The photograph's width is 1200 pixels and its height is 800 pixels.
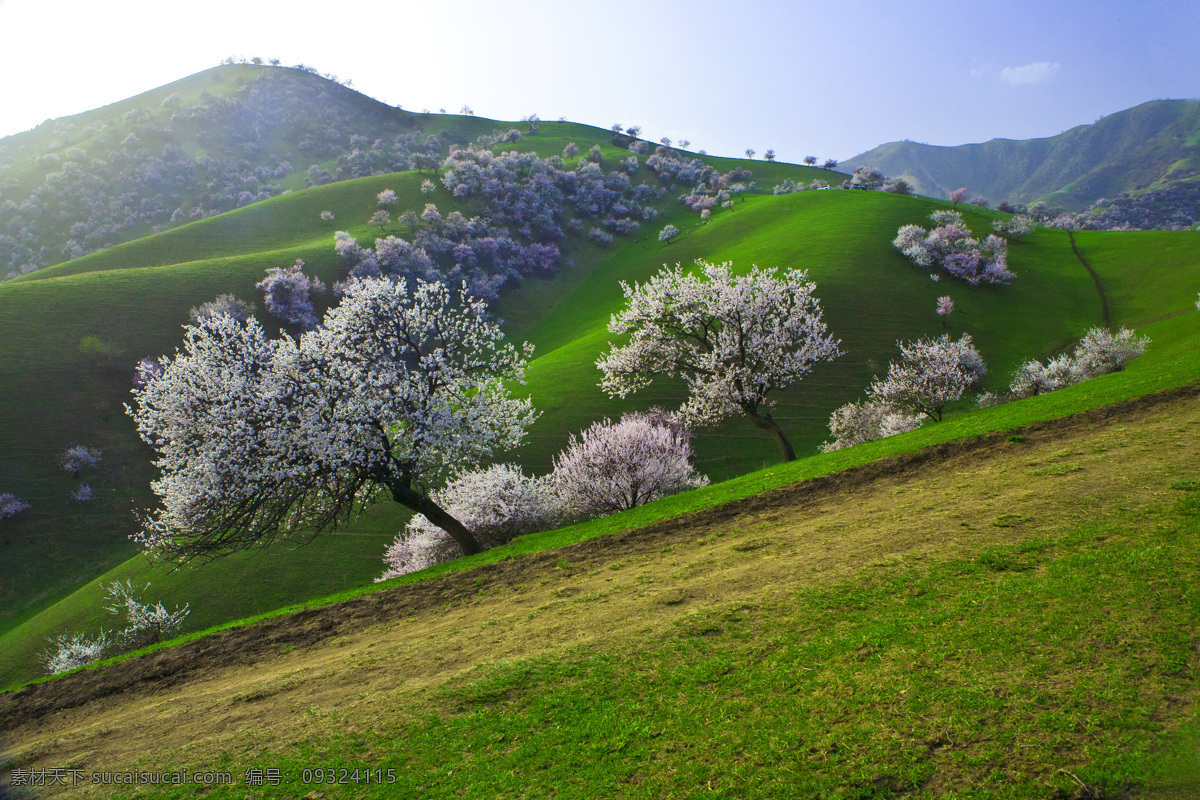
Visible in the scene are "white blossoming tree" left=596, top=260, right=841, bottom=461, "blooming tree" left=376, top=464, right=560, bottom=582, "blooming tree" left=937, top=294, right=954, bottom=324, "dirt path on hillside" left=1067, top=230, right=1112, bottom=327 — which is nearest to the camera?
"blooming tree" left=376, top=464, right=560, bottom=582

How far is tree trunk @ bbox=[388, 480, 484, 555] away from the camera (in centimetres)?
2277

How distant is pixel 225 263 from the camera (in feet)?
258

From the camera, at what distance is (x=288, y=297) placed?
7625cm

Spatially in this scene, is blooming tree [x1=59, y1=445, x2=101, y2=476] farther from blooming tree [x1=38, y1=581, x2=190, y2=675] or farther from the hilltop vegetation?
the hilltop vegetation

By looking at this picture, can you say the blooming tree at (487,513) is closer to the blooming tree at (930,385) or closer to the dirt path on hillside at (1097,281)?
the blooming tree at (930,385)

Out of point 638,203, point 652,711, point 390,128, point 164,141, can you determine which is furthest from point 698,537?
point 390,128

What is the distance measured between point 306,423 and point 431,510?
21.2 feet

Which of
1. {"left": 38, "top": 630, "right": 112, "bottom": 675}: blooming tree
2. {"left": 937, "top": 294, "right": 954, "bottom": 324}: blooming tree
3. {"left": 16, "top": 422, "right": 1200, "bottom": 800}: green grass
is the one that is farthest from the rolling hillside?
{"left": 937, "top": 294, "right": 954, "bottom": 324}: blooming tree

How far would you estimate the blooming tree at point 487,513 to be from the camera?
2884cm

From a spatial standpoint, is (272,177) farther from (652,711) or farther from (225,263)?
(652,711)

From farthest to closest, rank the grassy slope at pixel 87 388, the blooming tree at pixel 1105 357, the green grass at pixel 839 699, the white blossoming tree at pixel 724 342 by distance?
the blooming tree at pixel 1105 357, the grassy slope at pixel 87 388, the white blossoming tree at pixel 724 342, the green grass at pixel 839 699

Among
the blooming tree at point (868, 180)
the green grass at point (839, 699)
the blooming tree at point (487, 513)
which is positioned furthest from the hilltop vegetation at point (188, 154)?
the green grass at point (839, 699)

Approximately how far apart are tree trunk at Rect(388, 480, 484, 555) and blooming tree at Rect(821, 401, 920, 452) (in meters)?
27.7

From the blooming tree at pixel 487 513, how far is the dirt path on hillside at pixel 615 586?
1019 centimetres
